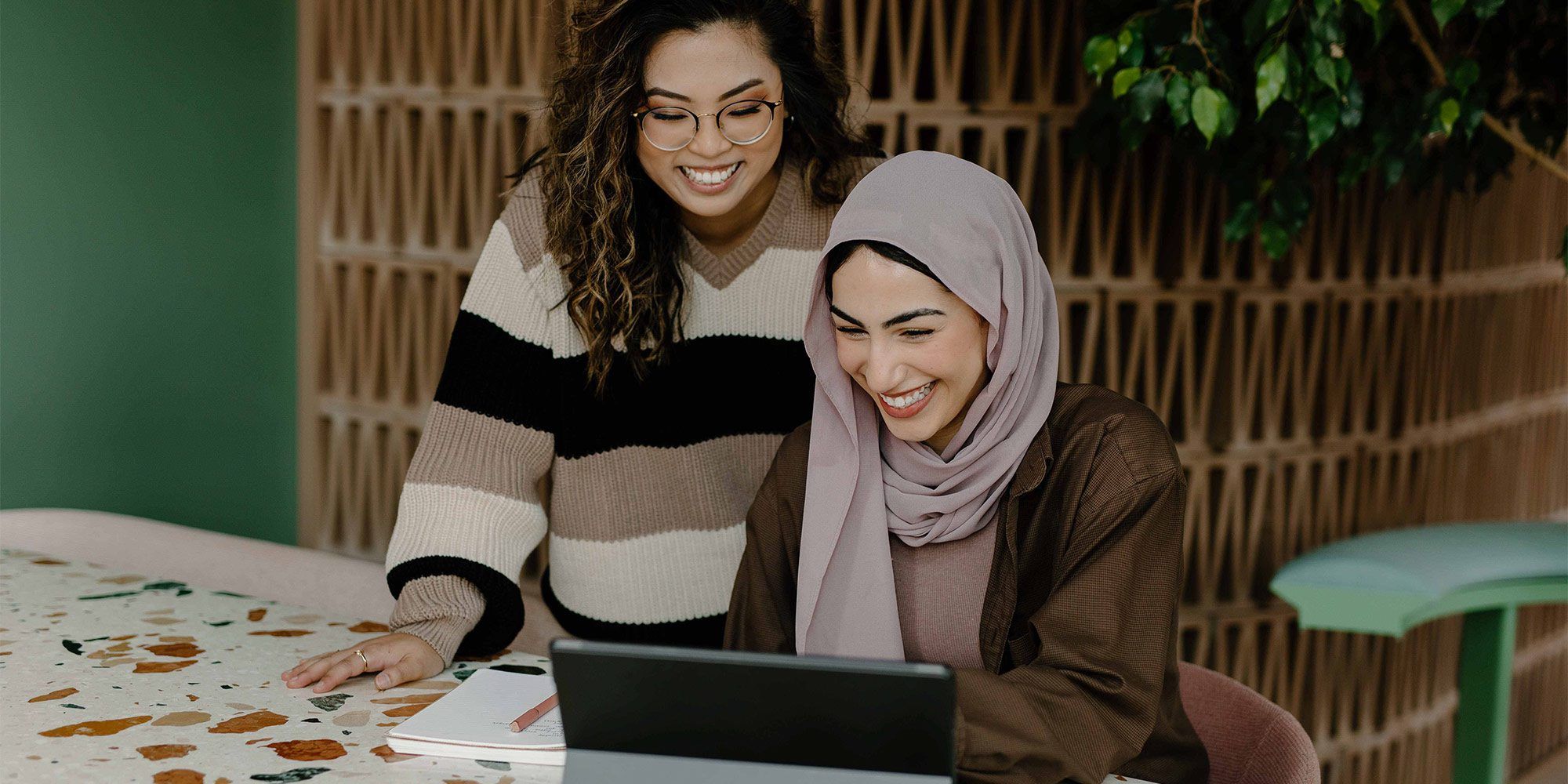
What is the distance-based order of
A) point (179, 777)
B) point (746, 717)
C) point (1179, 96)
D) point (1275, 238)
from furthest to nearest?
point (1275, 238)
point (1179, 96)
point (179, 777)
point (746, 717)

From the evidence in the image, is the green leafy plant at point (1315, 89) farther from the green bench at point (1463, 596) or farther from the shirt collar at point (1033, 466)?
the shirt collar at point (1033, 466)

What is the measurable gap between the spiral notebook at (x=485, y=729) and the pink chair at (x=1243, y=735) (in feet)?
2.51

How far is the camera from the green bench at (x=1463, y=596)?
1.73m

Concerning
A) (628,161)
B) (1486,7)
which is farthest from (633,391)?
(1486,7)

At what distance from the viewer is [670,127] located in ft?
5.23

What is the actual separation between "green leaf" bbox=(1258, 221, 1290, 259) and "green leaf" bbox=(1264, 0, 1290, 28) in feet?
1.53

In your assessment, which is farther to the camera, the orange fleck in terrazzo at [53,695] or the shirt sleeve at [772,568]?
the shirt sleeve at [772,568]

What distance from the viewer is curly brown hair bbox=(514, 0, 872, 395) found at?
1603 mm

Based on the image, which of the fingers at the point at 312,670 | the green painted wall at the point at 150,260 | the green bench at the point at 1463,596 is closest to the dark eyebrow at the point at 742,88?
the fingers at the point at 312,670

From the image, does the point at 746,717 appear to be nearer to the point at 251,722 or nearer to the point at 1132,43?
the point at 251,722

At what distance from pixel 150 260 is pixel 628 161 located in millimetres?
1470

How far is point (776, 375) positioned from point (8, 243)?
1.58 m

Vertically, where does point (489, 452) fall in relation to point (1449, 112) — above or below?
below

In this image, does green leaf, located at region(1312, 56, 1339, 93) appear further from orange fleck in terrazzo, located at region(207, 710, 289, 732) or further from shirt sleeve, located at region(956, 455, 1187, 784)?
orange fleck in terrazzo, located at region(207, 710, 289, 732)
